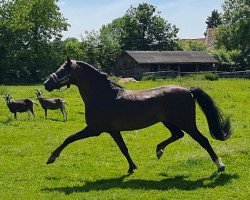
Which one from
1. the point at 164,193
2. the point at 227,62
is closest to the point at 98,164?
the point at 164,193

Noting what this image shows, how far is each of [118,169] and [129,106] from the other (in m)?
2.06

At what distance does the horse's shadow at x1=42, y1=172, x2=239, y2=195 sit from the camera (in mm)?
10562

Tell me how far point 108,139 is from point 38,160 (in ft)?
13.3

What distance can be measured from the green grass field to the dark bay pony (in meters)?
0.79

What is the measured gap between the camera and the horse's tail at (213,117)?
1186cm

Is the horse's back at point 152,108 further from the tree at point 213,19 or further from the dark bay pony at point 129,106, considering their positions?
the tree at point 213,19

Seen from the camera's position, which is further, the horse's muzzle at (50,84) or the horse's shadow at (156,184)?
the horse's muzzle at (50,84)

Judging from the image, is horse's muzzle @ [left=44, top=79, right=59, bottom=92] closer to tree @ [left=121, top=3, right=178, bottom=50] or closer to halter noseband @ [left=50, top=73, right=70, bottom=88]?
halter noseband @ [left=50, top=73, right=70, bottom=88]

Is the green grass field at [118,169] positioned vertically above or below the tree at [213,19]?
below

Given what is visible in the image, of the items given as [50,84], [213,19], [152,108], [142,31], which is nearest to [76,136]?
[50,84]

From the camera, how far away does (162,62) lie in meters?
80.9

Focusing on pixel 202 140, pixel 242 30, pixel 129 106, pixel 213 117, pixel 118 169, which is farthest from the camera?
pixel 242 30

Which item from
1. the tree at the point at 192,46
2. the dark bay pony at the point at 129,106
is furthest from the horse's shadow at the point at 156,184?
the tree at the point at 192,46

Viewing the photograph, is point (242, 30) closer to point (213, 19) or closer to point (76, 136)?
point (76, 136)
